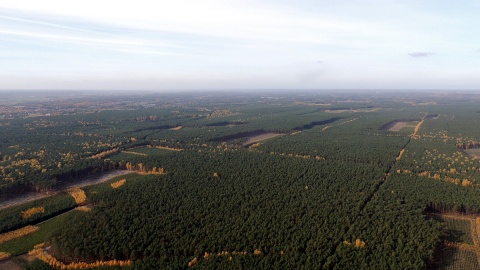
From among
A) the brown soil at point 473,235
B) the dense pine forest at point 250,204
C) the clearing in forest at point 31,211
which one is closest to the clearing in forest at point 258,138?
the dense pine forest at point 250,204

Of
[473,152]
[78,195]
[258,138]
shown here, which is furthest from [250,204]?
[473,152]

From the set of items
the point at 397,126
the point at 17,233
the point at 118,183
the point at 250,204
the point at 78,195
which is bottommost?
the point at 17,233

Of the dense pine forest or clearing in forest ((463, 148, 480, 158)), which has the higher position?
clearing in forest ((463, 148, 480, 158))

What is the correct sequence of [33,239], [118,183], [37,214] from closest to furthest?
[33,239] < [37,214] < [118,183]

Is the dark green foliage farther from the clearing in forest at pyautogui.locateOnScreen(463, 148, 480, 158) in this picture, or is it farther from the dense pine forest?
the clearing in forest at pyautogui.locateOnScreen(463, 148, 480, 158)

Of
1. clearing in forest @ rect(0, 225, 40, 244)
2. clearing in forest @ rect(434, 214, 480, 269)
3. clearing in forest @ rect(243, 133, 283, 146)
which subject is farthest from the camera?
clearing in forest @ rect(243, 133, 283, 146)

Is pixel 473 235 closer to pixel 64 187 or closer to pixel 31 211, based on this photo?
pixel 31 211

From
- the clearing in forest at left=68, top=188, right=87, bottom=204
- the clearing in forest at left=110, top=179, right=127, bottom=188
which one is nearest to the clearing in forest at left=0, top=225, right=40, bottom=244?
the clearing in forest at left=68, top=188, right=87, bottom=204

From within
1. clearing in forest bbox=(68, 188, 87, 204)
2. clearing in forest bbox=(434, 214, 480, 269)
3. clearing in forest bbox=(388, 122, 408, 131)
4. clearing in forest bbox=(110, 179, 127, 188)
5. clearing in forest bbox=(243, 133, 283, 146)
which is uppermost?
clearing in forest bbox=(388, 122, 408, 131)

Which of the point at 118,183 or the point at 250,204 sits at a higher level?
the point at 250,204

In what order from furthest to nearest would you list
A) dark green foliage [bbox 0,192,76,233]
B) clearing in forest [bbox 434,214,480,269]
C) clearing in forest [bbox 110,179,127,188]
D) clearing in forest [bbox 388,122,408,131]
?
clearing in forest [bbox 388,122,408,131], clearing in forest [bbox 110,179,127,188], dark green foliage [bbox 0,192,76,233], clearing in forest [bbox 434,214,480,269]

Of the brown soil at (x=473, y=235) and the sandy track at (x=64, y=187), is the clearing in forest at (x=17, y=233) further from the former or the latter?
the brown soil at (x=473, y=235)

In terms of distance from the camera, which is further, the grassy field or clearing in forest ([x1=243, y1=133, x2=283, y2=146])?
clearing in forest ([x1=243, y1=133, x2=283, y2=146])
